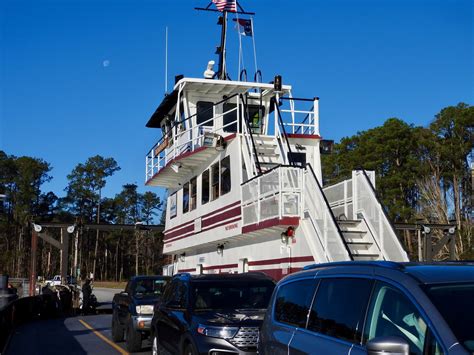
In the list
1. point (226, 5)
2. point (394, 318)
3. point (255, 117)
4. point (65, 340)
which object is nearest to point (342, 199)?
point (255, 117)

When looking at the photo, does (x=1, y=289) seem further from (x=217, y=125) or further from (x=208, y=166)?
(x=217, y=125)

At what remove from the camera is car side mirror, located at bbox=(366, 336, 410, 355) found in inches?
141

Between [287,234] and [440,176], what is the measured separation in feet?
123

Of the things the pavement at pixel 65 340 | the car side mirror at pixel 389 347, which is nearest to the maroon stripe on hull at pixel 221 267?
the pavement at pixel 65 340

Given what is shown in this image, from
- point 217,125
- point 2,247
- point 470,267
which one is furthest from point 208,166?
point 2,247

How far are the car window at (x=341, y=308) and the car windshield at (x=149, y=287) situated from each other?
9750 millimetres

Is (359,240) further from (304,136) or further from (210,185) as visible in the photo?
(210,185)

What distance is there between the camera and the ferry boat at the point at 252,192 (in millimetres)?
13078

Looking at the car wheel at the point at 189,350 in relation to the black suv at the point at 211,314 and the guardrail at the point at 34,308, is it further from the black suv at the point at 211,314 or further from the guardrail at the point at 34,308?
the guardrail at the point at 34,308

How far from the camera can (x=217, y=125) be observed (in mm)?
20344

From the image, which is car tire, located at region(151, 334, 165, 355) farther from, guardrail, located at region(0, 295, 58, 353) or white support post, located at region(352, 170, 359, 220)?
guardrail, located at region(0, 295, 58, 353)

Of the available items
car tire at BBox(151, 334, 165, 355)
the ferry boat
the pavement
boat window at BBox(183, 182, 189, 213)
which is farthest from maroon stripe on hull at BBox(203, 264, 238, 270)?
car tire at BBox(151, 334, 165, 355)

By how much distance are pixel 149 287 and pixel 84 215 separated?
97.4m

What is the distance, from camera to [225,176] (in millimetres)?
17641
